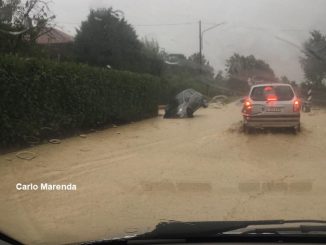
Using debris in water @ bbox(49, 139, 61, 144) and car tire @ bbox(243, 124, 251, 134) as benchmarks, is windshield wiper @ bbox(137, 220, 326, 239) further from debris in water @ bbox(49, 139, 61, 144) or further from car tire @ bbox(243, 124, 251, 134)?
debris in water @ bbox(49, 139, 61, 144)

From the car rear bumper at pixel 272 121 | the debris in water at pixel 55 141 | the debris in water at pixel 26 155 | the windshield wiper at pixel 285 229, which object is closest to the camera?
the windshield wiper at pixel 285 229

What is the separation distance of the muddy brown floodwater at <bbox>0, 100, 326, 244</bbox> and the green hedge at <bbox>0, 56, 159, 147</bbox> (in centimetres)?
25

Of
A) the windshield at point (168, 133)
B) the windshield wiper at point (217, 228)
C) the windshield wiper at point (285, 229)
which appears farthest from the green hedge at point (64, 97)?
the windshield wiper at point (285, 229)

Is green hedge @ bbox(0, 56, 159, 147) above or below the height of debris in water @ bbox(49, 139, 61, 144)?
above

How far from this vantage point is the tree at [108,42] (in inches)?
255

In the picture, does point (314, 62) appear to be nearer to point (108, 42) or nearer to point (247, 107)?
point (247, 107)

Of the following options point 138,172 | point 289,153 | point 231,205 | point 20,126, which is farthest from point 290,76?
point 20,126

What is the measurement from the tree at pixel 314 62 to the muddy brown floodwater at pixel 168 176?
0.49 meters

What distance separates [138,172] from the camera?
6.79m

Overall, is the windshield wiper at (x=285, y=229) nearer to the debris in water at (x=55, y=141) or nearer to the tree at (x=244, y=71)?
the tree at (x=244, y=71)

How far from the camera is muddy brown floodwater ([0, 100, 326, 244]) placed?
5.89m

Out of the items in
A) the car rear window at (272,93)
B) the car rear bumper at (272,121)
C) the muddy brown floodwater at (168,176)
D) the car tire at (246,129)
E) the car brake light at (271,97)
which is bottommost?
the muddy brown floodwater at (168,176)

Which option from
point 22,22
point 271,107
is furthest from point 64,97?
point 271,107

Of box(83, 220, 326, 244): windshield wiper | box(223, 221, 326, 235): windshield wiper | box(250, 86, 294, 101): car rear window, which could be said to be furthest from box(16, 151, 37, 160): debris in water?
box(223, 221, 326, 235): windshield wiper
